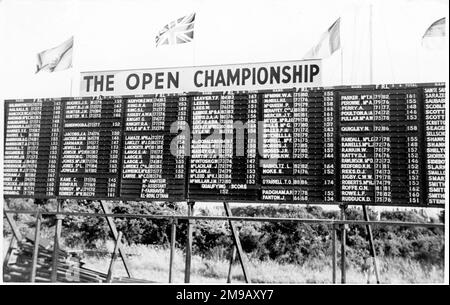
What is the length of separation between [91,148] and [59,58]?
3.99ft

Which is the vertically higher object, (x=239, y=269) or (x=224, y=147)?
(x=224, y=147)

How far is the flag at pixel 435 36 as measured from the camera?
198 inches

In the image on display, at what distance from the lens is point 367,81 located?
6062mm

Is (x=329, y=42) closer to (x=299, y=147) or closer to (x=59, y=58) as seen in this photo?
(x=299, y=147)

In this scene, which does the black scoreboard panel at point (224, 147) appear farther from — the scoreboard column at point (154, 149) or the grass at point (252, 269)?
the grass at point (252, 269)

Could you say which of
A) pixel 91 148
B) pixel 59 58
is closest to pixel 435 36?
pixel 91 148

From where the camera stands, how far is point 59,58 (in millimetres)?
5902

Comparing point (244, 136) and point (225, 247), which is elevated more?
point (244, 136)

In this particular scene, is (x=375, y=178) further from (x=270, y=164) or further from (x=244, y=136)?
(x=244, y=136)

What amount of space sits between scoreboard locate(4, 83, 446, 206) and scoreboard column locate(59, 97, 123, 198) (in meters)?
0.01

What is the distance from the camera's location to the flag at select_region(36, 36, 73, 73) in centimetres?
589

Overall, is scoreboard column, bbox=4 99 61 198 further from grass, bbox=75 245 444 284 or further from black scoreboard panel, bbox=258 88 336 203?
black scoreboard panel, bbox=258 88 336 203
